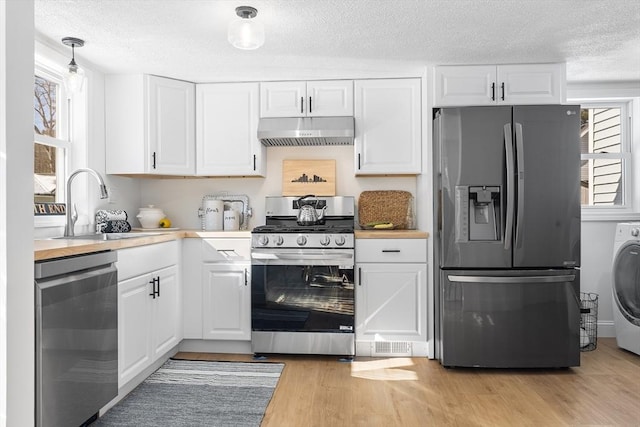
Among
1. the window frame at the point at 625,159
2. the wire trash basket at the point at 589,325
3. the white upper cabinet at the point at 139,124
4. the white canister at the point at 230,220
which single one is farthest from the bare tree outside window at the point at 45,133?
the window frame at the point at 625,159

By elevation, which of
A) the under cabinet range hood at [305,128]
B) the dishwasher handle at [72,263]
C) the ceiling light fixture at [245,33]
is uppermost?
the ceiling light fixture at [245,33]

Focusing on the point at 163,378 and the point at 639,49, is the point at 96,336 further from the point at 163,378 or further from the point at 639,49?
the point at 639,49

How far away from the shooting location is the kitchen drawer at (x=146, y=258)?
97.2 inches

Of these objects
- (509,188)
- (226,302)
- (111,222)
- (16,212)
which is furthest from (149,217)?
(509,188)

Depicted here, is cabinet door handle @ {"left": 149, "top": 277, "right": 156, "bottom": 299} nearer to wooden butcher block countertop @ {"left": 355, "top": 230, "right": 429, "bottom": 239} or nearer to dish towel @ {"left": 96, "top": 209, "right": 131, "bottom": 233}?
dish towel @ {"left": 96, "top": 209, "right": 131, "bottom": 233}

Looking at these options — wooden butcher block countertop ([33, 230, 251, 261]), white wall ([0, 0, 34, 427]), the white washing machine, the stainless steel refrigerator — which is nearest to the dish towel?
wooden butcher block countertop ([33, 230, 251, 261])

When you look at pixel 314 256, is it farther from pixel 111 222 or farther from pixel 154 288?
pixel 111 222

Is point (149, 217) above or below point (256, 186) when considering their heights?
below

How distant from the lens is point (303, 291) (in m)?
3.28

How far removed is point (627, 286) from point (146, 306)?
3.39m

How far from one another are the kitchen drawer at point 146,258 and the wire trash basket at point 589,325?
3.08 m

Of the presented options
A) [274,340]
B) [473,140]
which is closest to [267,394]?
[274,340]

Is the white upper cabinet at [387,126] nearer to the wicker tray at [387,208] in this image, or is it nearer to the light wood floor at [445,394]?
the wicker tray at [387,208]

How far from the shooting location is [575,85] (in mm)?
3879
